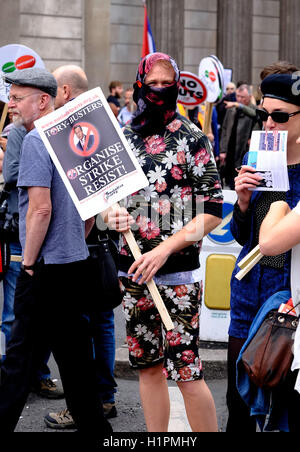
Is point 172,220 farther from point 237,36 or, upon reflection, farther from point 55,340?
point 237,36

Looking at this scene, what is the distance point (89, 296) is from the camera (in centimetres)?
435

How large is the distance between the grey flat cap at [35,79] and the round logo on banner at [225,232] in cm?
261

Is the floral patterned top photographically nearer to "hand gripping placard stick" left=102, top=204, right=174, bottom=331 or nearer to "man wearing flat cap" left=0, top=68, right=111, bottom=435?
"hand gripping placard stick" left=102, top=204, right=174, bottom=331

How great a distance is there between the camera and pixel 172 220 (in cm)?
411

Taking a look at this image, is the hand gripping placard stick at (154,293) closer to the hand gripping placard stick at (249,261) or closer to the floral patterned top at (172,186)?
the floral patterned top at (172,186)

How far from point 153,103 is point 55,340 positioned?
1240 mm

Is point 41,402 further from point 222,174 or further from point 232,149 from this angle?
point 222,174

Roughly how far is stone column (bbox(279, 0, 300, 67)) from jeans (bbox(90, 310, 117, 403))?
2507 cm

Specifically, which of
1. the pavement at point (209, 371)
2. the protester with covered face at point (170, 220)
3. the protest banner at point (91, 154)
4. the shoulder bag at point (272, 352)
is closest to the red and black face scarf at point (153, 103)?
the protester with covered face at point (170, 220)

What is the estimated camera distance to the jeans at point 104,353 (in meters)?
5.29

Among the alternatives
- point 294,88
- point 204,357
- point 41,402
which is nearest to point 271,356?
point 294,88

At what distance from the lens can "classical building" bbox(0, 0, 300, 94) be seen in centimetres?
2028

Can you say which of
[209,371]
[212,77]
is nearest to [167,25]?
[212,77]

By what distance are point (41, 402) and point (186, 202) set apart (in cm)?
205
